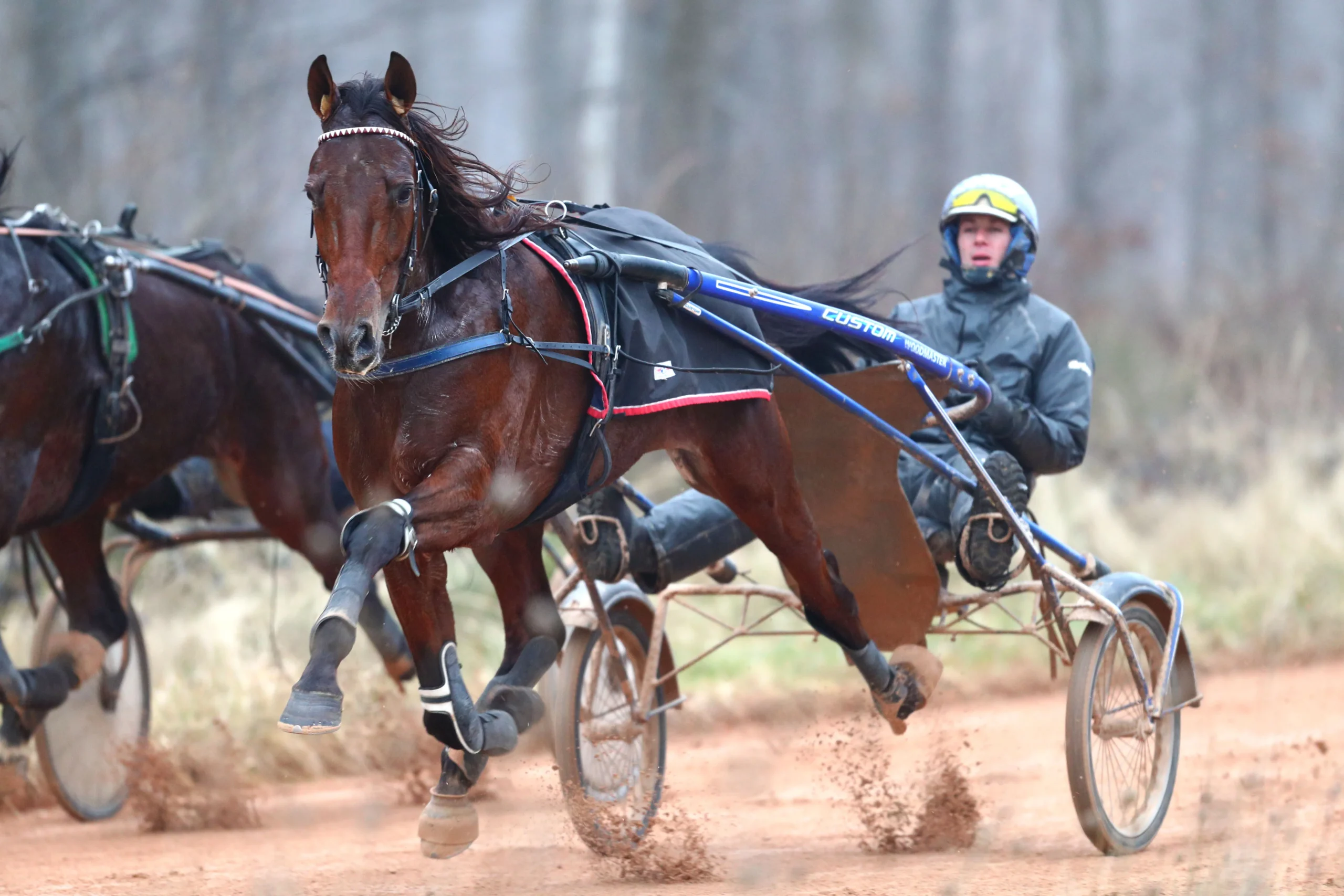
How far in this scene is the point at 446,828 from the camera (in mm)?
3896

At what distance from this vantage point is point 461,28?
723 inches

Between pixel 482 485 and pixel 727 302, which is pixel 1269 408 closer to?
pixel 727 302

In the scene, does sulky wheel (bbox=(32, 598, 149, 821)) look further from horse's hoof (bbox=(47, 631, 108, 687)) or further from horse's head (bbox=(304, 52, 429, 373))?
horse's head (bbox=(304, 52, 429, 373))

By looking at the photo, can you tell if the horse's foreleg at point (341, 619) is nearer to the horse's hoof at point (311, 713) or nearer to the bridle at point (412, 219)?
the horse's hoof at point (311, 713)

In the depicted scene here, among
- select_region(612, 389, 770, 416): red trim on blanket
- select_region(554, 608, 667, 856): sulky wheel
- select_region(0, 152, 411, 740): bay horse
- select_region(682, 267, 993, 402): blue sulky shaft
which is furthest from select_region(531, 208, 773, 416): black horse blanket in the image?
select_region(0, 152, 411, 740): bay horse

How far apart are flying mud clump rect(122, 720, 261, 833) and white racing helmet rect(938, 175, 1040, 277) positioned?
2.98 m

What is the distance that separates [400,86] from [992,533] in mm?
2160

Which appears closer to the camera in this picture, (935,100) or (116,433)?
(116,433)

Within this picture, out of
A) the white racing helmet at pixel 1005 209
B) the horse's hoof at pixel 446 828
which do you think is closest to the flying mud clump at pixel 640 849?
the horse's hoof at pixel 446 828

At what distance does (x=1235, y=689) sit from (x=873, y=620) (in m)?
3.59

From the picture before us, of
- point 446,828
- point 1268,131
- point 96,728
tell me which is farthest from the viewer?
point 1268,131

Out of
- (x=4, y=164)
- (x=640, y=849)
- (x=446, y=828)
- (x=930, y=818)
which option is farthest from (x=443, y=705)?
(x=4, y=164)

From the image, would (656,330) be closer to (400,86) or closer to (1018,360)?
(400,86)

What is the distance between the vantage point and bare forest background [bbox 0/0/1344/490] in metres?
10.5
